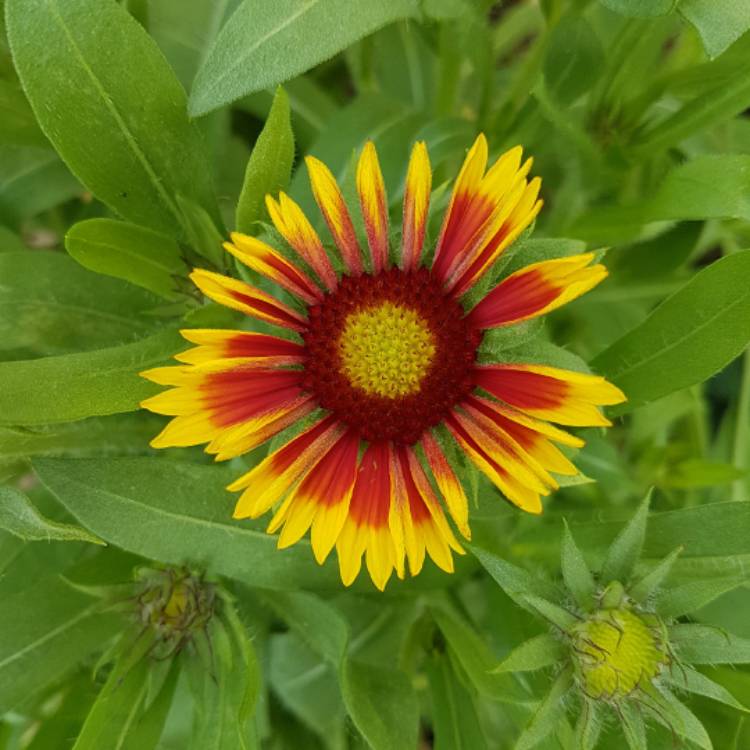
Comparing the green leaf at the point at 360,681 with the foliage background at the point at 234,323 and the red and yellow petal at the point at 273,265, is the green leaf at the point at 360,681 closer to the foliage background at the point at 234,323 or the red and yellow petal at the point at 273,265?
the foliage background at the point at 234,323

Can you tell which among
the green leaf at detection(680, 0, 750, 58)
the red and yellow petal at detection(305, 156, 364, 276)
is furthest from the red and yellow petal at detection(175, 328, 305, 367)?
the green leaf at detection(680, 0, 750, 58)

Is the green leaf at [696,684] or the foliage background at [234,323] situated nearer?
the green leaf at [696,684]

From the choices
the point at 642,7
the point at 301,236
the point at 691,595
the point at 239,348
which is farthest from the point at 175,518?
the point at 642,7

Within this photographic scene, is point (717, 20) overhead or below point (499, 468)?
overhead

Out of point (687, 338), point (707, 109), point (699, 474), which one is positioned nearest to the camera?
point (687, 338)

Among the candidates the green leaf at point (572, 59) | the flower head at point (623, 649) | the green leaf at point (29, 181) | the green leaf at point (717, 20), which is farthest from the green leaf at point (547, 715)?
the green leaf at point (29, 181)

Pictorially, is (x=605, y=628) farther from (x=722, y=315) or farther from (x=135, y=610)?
(x=135, y=610)

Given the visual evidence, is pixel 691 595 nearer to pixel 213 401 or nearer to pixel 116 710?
pixel 213 401

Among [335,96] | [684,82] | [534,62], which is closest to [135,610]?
[534,62]
